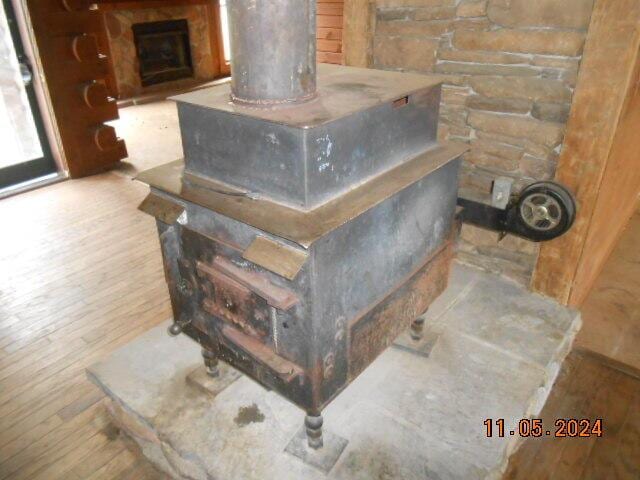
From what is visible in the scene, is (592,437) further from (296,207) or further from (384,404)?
(296,207)

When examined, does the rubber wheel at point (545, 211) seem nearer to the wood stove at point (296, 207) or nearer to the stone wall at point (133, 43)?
the wood stove at point (296, 207)

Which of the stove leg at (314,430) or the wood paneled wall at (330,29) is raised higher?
the wood paneled wall at (330,29)

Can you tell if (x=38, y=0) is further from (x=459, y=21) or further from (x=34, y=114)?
(x=459, y=21)

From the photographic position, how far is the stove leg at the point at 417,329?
8.32 ft

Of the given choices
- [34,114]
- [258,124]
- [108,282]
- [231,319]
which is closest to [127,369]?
[231,319]

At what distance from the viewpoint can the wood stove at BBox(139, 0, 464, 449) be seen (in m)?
1.58

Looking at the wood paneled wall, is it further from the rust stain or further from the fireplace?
the rust stain

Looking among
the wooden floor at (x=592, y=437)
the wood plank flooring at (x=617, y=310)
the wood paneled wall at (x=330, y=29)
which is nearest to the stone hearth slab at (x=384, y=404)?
the wooden floor at (x=592, y=437)

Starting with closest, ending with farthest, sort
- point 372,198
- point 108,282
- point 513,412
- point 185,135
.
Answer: point 372,198 < point 185,135 < point 513,412 < point 108,282

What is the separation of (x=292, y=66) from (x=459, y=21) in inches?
61.4

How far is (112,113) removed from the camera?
528 centimetres

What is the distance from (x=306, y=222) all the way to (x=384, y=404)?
1.12 metres

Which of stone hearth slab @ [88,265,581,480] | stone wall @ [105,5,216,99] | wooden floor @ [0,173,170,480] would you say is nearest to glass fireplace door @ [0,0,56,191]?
wooden floor @ [0,173,170,480]

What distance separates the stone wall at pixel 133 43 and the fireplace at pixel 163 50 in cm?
8
